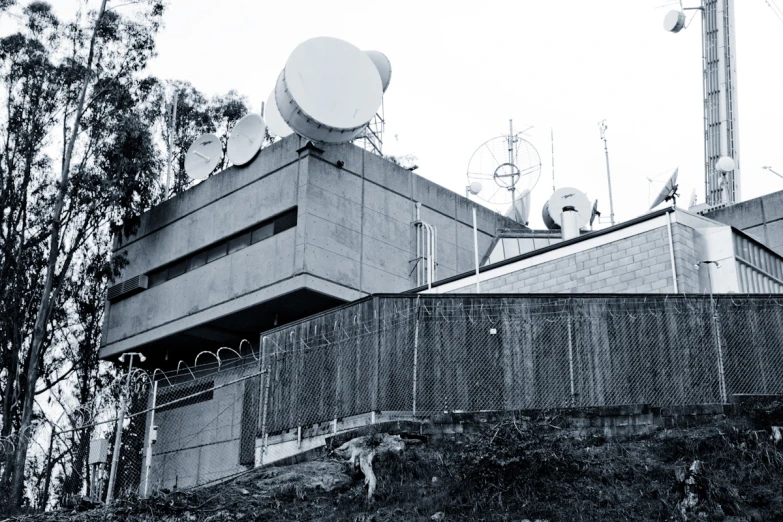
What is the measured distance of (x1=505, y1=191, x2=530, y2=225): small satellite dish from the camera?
109 ft

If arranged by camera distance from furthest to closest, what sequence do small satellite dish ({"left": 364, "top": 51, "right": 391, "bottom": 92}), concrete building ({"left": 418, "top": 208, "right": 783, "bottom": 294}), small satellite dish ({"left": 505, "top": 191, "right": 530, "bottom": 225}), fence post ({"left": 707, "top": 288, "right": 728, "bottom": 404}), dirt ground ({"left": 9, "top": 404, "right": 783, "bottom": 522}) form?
small satellite dish ({"left": 505, "top": 191, "right": 530, "bottom": 225}) → small satellite dish ({"left": 364, "top": 51, "right": 391, "bottom": 92}) → concrete building ({"left": 418, "top": 208, "right": 783, "bottom": 294}) → fence post ({"left": 707, "top": 288, "right": 728, "bottom": 404}) → dirt ground ({"left": 9, "top": 404, "right": 783, "bottom": 522})

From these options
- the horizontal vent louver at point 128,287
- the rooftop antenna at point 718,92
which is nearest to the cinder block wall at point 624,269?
the horizontal vent louver at point 128,287

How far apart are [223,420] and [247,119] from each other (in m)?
8.08

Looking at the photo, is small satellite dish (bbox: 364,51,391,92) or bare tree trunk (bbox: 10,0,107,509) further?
small satellite dish (bbox: 364,51,391,92)

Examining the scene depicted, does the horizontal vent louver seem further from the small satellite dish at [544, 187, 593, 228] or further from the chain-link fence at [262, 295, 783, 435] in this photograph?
the chain-link fence at [262, 295, 783, 435]

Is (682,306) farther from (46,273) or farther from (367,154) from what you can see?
(46,273)

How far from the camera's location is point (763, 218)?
92.7 ft

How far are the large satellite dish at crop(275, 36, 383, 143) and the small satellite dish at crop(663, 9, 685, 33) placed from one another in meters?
16.9

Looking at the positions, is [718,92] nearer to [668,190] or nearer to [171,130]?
[668,190]

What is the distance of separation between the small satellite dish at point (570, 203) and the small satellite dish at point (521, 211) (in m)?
2.06

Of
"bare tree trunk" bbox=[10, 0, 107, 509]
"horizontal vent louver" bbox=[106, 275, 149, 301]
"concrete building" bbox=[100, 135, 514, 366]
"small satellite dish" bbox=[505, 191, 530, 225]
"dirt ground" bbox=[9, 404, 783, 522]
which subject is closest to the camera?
"dirt ground" bbox=[9, 404, 783, 522]

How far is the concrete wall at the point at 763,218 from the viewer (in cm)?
2781

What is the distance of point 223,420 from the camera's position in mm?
26438

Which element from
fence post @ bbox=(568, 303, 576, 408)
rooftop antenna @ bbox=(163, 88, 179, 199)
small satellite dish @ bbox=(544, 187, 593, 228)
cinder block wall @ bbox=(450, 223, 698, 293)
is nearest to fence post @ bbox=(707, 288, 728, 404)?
fence post @ bbox=(568, 303, 576, 408)
